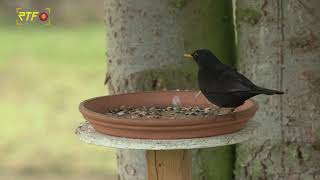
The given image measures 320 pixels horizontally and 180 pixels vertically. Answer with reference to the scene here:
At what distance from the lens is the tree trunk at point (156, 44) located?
10.1 feet

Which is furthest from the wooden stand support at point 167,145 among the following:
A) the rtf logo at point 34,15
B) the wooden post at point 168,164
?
the rtf logo at point 34,15

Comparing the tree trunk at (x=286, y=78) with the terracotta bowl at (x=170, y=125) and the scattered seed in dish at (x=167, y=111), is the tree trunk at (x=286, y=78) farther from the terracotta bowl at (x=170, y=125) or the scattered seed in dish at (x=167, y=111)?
the terracotta bowl at (x=170, y=125)

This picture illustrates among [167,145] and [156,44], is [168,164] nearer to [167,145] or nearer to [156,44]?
[167,145]

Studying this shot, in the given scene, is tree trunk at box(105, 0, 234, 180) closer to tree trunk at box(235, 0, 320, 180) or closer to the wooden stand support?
tree trunk at box(235, 0, 320, 180)

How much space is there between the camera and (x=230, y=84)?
2.25 m

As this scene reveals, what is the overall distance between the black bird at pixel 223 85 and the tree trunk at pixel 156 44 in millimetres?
733

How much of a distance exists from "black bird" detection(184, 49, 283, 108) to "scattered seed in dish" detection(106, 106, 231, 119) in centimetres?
8

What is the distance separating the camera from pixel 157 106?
8.35ft

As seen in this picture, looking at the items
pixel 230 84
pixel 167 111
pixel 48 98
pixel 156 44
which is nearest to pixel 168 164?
pixel 167 111

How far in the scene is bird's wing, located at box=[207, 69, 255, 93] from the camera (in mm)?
2221

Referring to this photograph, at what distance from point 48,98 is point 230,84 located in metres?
5.89

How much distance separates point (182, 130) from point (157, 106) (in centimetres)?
48

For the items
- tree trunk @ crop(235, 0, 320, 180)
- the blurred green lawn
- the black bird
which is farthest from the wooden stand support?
the blurred green lawn

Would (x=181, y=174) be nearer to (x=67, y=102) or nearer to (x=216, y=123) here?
(x=216, y=123)
